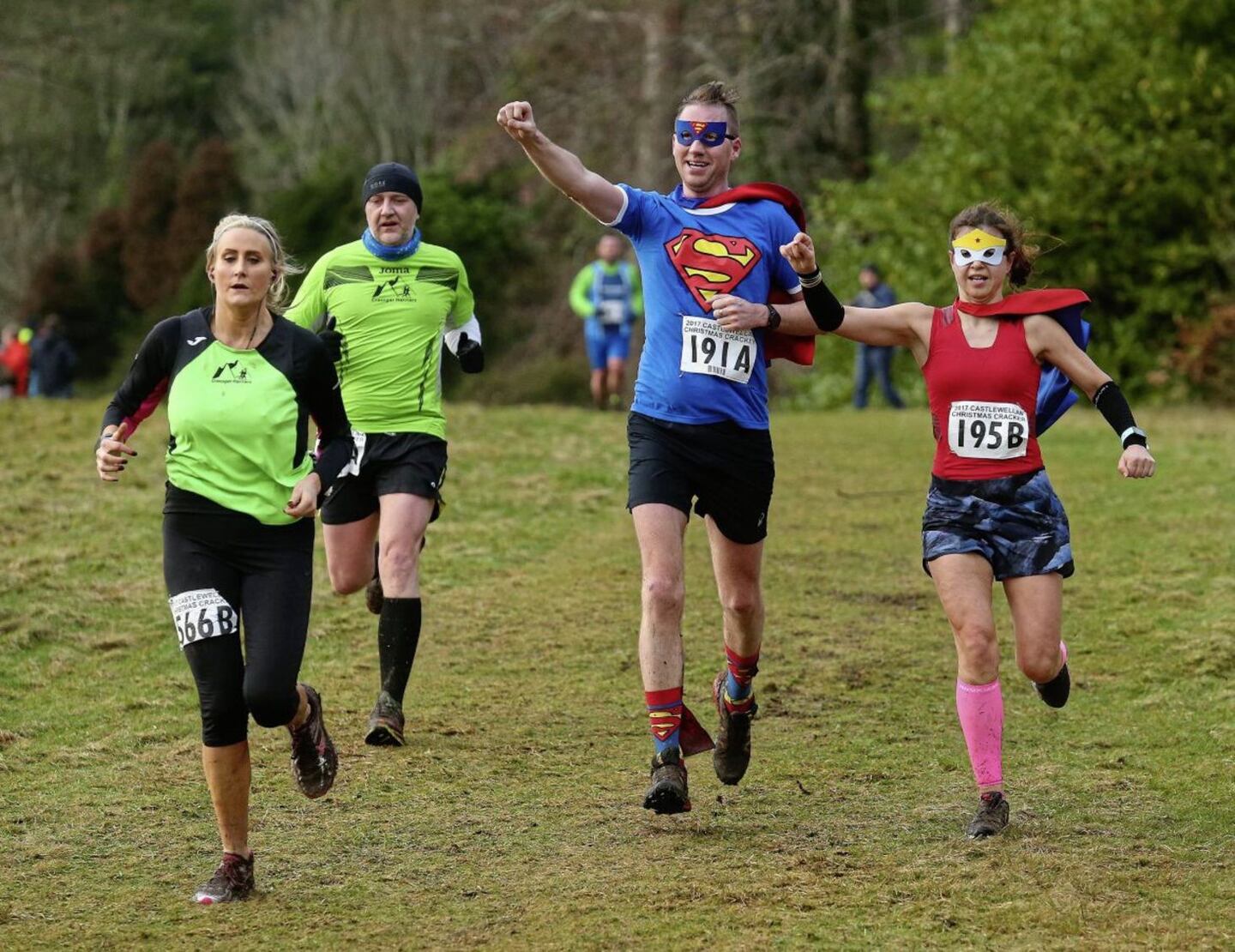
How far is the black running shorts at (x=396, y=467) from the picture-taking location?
832cm

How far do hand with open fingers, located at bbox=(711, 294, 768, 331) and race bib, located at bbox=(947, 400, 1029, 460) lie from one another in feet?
2.57

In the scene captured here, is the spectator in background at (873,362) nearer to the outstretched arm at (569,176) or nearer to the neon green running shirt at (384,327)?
the neon green running shirt at (384,327)

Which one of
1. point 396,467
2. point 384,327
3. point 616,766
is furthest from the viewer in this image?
point 384,327

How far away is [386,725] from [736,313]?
2654 mm

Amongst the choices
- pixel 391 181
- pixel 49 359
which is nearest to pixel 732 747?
pixel 391 181

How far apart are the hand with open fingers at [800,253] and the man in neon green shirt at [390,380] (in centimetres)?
241

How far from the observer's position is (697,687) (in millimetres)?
9328

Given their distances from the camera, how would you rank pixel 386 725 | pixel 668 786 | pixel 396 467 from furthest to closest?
pixel 396 467 → pixel 386 725 → pixel 668 786

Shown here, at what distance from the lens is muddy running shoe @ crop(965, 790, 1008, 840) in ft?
20.9

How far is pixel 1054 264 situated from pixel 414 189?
20.8 meters

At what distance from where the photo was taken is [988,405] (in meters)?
6.56

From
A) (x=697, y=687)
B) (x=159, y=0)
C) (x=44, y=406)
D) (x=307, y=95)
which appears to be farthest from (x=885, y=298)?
(x=159, y=0)

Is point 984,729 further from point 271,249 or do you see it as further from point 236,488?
point 271,249

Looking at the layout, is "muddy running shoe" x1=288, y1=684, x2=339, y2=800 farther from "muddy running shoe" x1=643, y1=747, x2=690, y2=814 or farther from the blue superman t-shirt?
the blue superman t-shirt
